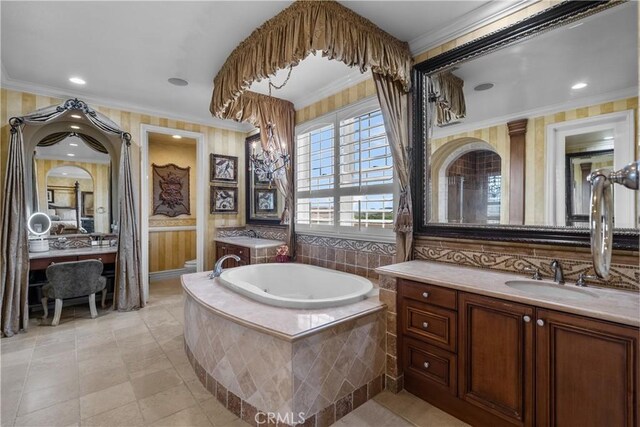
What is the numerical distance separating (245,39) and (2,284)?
3.38 m

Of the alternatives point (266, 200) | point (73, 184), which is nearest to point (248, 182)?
point (266, 200)

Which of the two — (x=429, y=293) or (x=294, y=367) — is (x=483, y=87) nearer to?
(x=429, y=293)

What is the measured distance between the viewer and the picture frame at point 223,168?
454 cm

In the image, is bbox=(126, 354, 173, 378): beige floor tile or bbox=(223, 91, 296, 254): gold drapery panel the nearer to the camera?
bbox=(126, 354, 173, 378): beige floor tile

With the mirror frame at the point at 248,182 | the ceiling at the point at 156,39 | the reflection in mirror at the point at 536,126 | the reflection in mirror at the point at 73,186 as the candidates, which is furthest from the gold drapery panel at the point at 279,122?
the reflection in mirror at the point at 73,186

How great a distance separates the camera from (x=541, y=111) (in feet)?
6.05

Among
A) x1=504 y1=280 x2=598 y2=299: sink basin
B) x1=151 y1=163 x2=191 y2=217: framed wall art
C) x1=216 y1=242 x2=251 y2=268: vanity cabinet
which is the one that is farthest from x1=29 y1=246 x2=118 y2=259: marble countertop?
x1=504 y1=280 x2=598 y2=299: sink basin

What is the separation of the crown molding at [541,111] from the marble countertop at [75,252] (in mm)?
3909

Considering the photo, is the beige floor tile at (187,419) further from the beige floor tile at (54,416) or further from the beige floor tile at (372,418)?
the beige floor tile at (372,418)

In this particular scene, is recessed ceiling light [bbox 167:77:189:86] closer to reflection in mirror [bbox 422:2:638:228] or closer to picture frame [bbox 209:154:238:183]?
picture frame [bbox 209:154:238:183]

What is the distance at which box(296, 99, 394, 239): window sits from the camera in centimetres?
278

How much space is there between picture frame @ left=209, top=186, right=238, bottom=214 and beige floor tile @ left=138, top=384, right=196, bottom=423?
290 cm

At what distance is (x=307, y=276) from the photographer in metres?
3.15

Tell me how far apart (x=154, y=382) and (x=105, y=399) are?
29 centimetres
